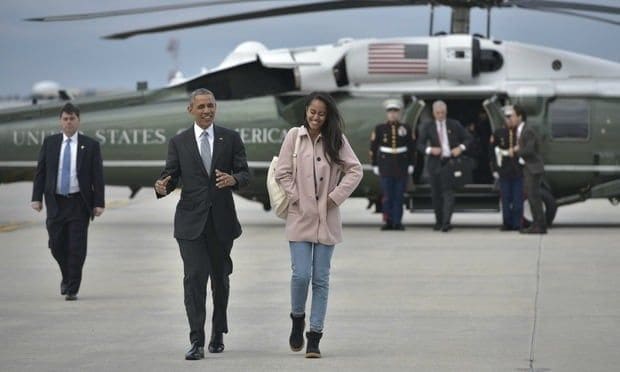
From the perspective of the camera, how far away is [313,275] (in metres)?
9.10

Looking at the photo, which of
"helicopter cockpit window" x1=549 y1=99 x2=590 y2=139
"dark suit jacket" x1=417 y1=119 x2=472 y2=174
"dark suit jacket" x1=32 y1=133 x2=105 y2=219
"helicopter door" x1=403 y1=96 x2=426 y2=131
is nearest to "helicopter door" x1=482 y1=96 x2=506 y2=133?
"dark suit jacket" x1=417 y1=119 x2=472 y2=174

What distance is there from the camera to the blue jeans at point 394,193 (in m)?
19.6

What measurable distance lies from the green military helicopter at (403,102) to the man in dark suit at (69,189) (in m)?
7.94

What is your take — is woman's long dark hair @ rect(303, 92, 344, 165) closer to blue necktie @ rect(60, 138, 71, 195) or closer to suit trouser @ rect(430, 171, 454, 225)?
blue necktie @ rect(60, 138, 71, 195)

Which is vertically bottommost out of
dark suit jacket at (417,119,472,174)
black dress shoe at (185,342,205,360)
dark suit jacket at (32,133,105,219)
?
dark suit jacket at (417,119,472,174)

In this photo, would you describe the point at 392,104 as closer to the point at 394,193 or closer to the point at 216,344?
the point at 394,193

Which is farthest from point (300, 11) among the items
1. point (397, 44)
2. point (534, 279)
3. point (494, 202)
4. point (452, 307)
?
point (452, 307)

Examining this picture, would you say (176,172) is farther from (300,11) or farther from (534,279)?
(300,11)

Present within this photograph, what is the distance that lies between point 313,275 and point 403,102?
37.4ft

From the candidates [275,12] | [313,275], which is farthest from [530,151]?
[313,275]

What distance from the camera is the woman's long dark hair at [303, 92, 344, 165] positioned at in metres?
8.99

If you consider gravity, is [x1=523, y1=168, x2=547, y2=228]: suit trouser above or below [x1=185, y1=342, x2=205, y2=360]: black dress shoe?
below

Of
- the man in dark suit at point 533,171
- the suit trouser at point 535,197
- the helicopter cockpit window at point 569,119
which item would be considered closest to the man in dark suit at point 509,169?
the man in dark suit at point 533,171

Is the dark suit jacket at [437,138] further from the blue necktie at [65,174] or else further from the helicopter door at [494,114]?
the blue necktie at [65,174]
